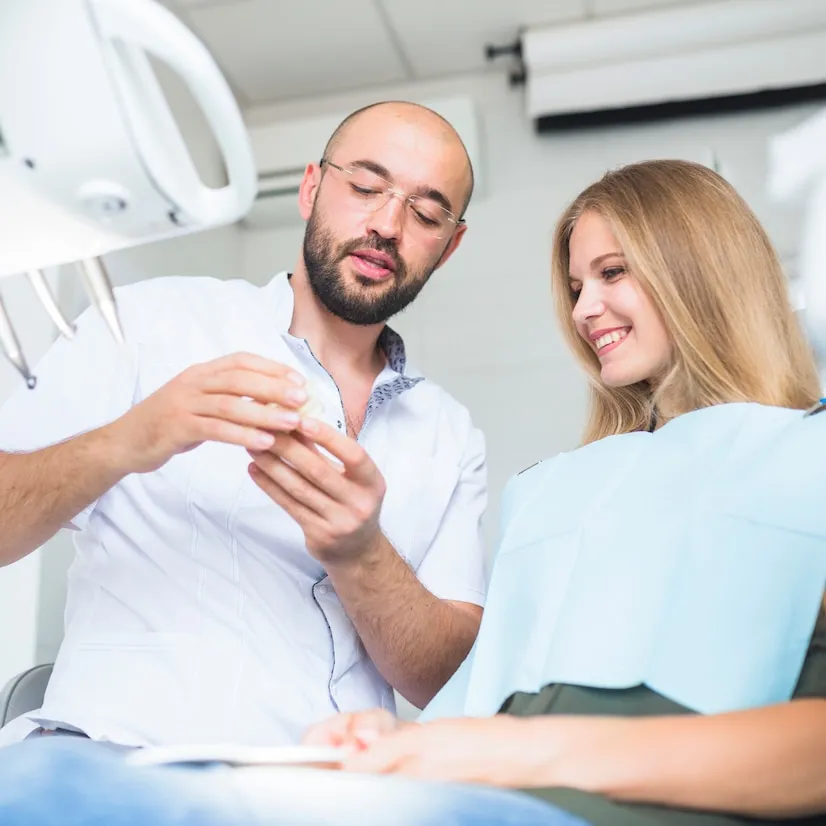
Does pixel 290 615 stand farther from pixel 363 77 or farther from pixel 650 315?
pixel 363 77

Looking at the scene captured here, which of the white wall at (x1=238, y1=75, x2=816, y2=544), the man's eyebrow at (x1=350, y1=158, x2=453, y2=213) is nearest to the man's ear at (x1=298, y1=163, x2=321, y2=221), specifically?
the man's eyebrow at (x1=350, y1=158, x2=453, y2=213)

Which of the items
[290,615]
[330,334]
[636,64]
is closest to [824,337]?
[290,615]

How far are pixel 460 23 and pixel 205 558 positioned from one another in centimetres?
193

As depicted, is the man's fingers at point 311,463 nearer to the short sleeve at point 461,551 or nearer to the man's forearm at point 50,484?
the man's forearm at point 50,484

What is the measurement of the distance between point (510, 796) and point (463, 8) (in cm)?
245

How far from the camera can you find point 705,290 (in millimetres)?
1313

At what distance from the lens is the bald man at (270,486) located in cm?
117

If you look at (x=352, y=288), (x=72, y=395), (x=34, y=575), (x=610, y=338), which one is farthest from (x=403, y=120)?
(x=34, y=575)

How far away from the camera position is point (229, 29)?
108 inches

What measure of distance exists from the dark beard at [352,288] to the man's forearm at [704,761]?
104cm

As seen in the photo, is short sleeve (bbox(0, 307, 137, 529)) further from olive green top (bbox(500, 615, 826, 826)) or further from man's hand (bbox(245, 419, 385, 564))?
olive green top (bbox(500, 615, 826, 826))

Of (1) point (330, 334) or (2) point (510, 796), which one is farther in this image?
(1) point (330, 334)

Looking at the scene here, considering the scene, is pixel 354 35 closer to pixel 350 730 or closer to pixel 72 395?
pixel 72 395

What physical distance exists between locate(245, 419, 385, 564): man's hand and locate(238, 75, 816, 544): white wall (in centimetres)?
138
